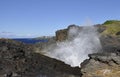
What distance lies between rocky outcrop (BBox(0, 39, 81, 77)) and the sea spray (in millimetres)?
27966

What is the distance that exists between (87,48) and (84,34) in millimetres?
21301

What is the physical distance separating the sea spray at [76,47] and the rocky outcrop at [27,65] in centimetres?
2797

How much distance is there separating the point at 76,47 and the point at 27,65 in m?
55.2

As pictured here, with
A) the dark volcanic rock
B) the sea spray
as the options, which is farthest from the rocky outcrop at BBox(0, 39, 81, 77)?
the sea spray

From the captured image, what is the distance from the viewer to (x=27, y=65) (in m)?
29.9

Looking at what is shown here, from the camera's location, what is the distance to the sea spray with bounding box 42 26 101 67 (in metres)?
68.8

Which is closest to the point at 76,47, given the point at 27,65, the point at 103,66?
the point at 103,66

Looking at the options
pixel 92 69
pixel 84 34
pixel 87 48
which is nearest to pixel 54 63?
pixel 92 69

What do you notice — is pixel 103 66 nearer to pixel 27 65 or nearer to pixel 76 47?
pixel 27 65

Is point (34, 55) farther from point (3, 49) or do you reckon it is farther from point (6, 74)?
point (6, 74)

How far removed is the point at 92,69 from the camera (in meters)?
30.3

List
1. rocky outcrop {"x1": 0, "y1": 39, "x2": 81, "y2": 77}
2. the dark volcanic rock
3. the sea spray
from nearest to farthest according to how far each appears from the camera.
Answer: rocky outcrop {"x1": 0, "y1": 39, "x2": 81, "y2": 77}
the dark volcanic rock
the sea spray

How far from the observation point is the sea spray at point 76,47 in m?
68.8

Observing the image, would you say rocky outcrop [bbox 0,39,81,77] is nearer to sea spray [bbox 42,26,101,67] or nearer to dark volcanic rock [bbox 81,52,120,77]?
dark volcanic rock [bbox 81,52,120,77]
